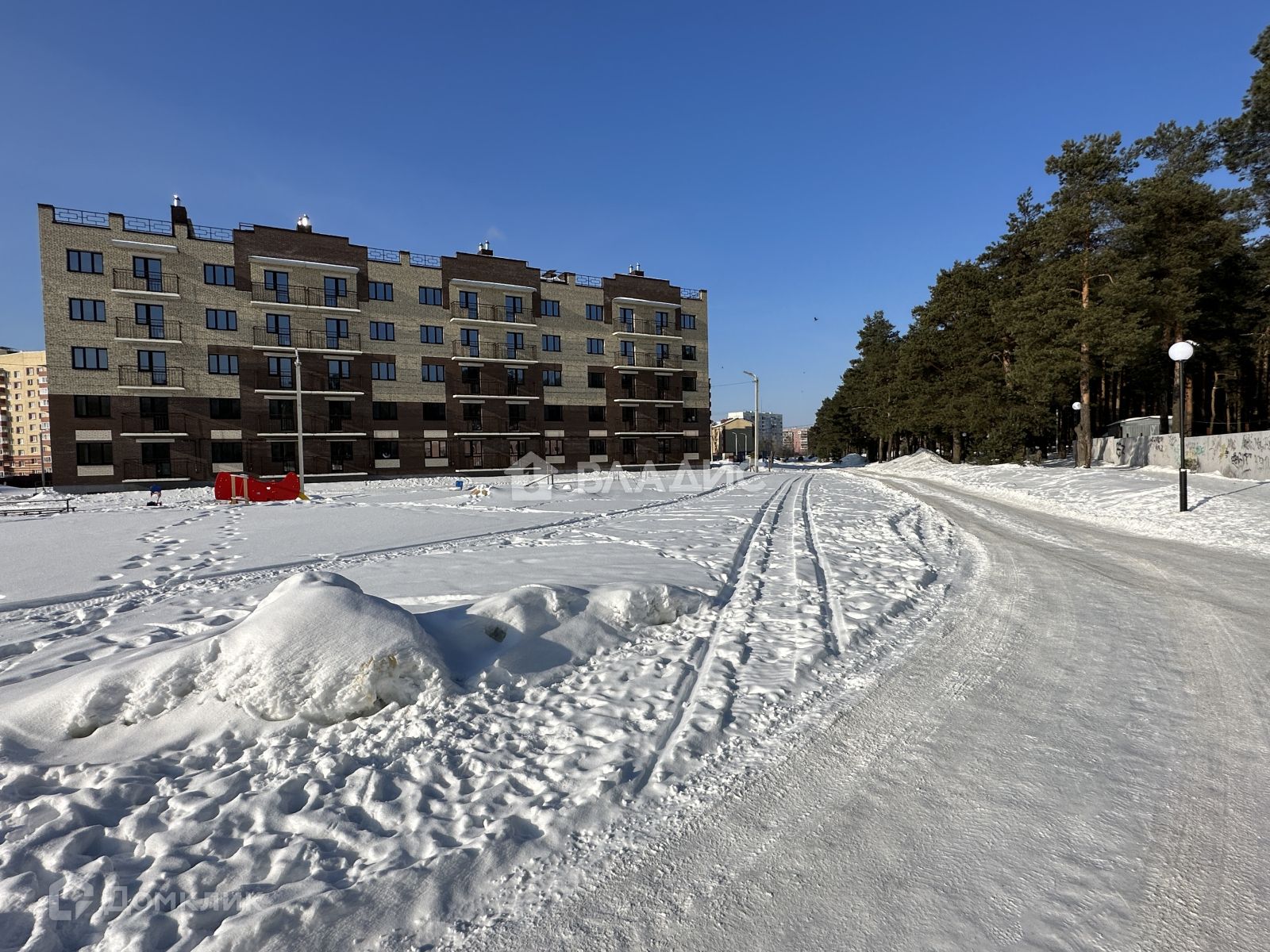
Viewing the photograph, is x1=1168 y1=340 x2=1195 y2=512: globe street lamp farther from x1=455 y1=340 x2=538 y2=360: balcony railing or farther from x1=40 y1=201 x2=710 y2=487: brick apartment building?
x1=455 y1=340 x2=538 y2=360: balcony railing

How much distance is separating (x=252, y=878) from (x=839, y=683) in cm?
399

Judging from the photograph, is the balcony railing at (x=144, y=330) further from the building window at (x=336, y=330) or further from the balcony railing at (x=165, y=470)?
the building window at (x=336, y=330)

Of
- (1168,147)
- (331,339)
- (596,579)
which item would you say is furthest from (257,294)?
(1168,147)

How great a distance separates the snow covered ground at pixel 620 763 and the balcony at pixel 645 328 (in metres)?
48.8

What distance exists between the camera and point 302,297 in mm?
41062

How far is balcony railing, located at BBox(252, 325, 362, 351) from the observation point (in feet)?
132

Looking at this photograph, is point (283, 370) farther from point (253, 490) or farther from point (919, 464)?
point (919, 464)

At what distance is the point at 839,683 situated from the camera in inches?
183

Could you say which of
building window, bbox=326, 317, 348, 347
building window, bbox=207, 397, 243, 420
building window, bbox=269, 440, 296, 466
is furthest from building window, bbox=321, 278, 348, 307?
building window, bbox=269, 440, 296, 466

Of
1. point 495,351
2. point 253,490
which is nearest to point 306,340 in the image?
point 495,351

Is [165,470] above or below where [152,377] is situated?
below

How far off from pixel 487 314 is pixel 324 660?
154 ft

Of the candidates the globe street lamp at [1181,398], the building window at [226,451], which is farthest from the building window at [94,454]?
the globe street lamp at [1181,398]

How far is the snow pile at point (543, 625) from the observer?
16.5 ft
